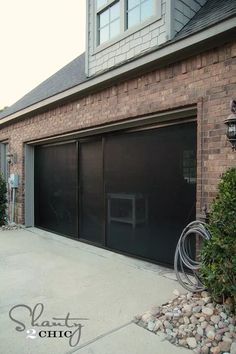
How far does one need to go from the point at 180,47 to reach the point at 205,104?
76 cm

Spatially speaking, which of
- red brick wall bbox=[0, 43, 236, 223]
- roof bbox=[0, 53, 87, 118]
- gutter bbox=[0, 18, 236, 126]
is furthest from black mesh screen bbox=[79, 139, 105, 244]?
roof bbox=[0, 53, 87, 118]

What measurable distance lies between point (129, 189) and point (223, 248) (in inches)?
101

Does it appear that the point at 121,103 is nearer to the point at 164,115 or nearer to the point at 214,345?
the point at 164,115

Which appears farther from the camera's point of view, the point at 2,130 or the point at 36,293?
the point at 2,130

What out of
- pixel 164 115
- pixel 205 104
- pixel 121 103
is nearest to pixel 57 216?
pixel 121 103

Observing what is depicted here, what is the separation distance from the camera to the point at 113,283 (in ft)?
13.1

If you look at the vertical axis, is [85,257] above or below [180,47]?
below

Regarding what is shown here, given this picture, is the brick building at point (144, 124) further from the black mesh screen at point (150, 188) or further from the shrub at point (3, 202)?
the shrub at point (3, 202)

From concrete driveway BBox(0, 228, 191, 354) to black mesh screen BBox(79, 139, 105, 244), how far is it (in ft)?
1.51

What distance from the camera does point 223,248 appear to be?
2.89 meters

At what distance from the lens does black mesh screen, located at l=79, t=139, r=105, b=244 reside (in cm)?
595

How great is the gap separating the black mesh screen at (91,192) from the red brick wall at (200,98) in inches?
29.6

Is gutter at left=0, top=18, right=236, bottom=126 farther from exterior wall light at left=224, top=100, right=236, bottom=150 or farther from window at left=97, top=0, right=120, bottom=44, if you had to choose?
window at left=97, top=0, right=120, bottom=44

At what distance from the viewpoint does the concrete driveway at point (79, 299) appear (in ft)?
8.52
